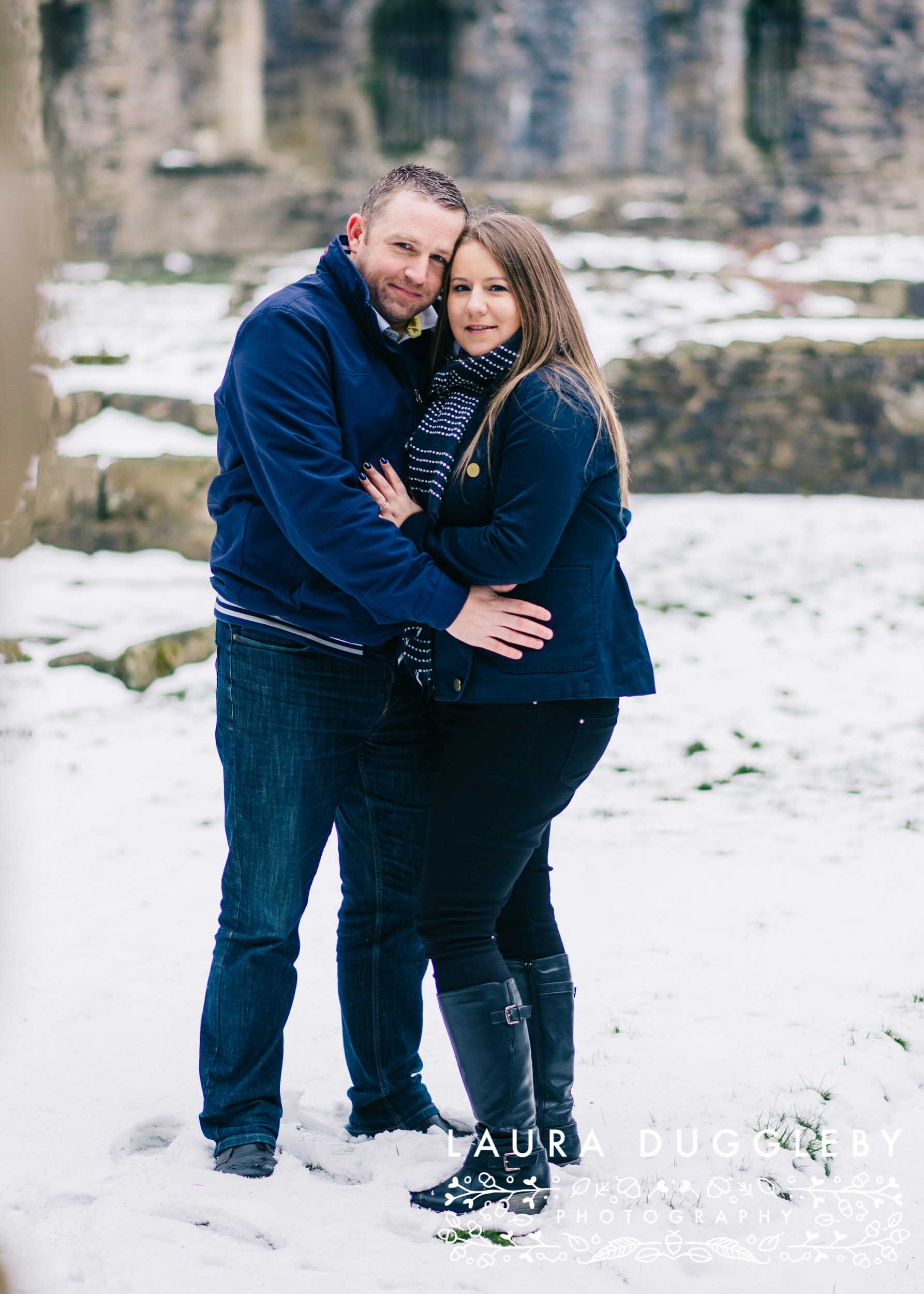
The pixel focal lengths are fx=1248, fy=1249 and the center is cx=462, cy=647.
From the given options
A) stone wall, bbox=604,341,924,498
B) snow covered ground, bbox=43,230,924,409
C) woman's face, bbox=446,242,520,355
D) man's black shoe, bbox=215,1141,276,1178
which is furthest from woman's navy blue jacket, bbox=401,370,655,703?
stone wall, bbox=604,341,924,498

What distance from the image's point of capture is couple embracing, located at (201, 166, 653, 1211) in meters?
2.12

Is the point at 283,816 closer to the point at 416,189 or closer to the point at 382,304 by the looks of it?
the point at 382,304

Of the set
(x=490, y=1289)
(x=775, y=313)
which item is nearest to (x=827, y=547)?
(x=775, y=313)

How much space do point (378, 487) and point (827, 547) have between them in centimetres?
699

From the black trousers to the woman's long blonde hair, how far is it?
0.46 metres

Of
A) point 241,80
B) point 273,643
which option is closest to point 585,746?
point 273,643

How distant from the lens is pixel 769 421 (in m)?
10.3

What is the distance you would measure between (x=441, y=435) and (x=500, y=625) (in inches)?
14.1

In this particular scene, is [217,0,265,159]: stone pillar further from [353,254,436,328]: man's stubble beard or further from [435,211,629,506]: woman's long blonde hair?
[435,211,629,506]: woman's long blonde hair

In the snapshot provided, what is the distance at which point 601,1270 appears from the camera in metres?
2.09

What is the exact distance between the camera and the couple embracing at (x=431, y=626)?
2117mm

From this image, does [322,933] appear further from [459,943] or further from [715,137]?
[715,137]

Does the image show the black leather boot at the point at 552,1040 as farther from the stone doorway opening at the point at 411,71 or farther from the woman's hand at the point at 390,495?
the stone doorway opening at the point at 411,71

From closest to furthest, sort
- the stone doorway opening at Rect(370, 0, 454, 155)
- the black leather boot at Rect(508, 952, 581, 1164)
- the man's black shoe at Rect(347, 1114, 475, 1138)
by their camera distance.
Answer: the black leather boot at Rect(508, 952, 581, 1164), the man's black shoe at Rect(347, 1114, 475, 1138), the stone doorway opening at Rect(370, 0, 454, 155)
